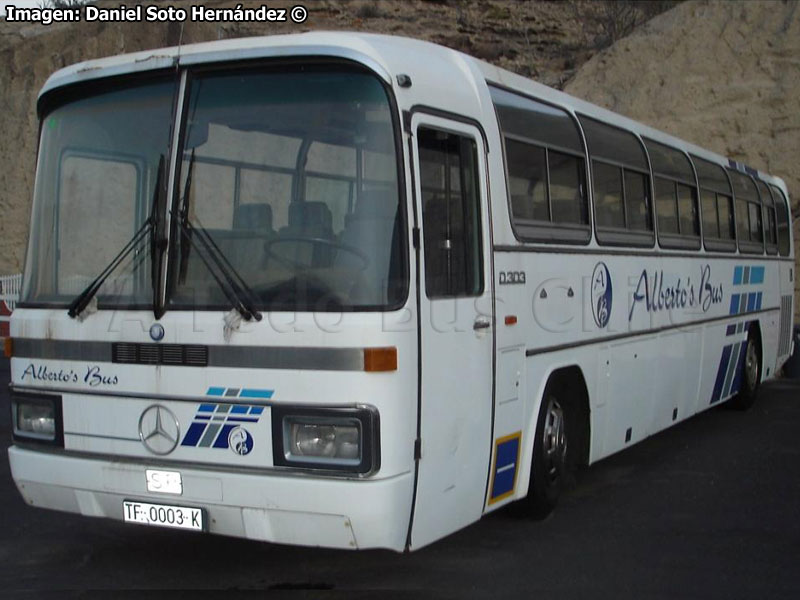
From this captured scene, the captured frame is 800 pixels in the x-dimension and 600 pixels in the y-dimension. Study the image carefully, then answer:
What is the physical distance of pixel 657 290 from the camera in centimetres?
927

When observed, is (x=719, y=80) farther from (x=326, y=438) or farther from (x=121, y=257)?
(x=326, y=438)

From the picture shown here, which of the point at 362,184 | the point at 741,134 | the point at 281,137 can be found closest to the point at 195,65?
the point at 281,137

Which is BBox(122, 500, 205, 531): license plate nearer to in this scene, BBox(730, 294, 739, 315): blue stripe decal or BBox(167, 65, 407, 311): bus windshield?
BBox(167, 65, 407, 311): bus windshield

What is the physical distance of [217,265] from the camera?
17.6ft

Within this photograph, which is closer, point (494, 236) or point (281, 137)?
point (281, 137)

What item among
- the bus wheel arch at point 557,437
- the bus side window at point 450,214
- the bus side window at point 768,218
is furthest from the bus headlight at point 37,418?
the bus side window at point 768,218

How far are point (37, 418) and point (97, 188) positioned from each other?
1350 millimetres

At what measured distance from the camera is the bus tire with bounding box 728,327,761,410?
42.1 ft

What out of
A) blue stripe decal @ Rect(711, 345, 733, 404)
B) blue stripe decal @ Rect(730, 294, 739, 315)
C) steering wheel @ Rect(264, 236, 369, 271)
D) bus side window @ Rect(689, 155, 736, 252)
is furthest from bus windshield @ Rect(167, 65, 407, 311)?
blue stripe decal @ Rect(730, 294, 739, 315)

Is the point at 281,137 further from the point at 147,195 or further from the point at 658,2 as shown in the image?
the point at 658,2

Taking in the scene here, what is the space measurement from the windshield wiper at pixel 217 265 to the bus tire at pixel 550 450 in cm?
251

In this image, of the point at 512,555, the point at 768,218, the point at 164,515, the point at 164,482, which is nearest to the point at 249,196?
the point at 164,482

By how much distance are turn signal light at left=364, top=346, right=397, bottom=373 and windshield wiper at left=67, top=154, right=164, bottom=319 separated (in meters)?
1.35

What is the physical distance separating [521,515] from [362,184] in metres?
3.22
